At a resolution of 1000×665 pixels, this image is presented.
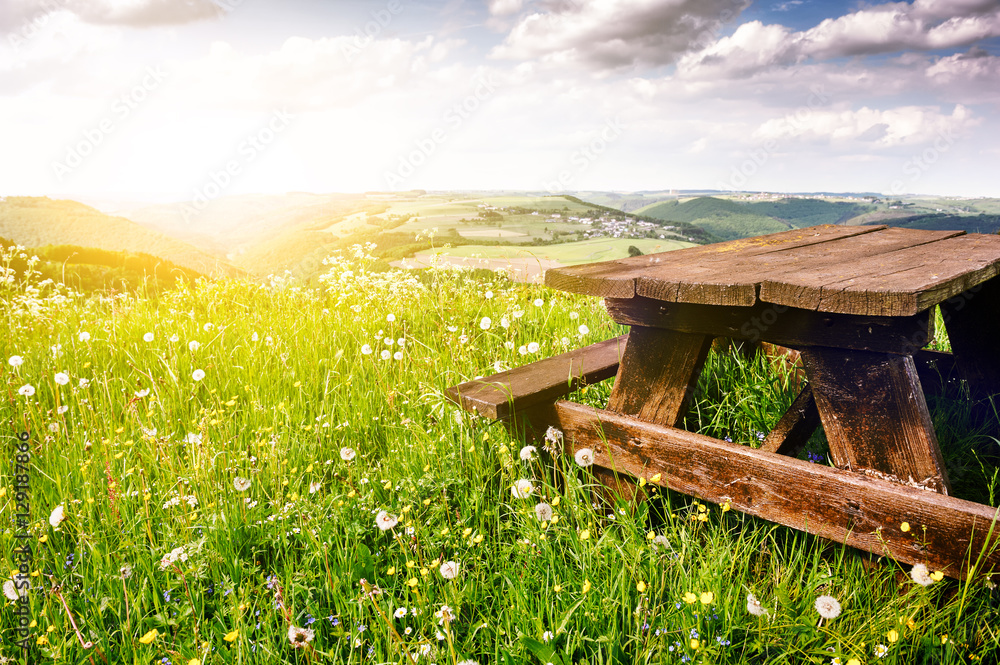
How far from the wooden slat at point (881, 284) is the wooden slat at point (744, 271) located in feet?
0.09

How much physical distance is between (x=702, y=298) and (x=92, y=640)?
1937 mm

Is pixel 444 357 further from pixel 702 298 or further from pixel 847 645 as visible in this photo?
pixel 847 645

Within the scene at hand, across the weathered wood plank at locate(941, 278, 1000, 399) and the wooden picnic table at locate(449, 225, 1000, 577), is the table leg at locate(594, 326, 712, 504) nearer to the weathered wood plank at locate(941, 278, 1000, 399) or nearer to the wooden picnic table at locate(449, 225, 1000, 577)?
the wooden picnic table at locate(449, 225, 1000, 577)

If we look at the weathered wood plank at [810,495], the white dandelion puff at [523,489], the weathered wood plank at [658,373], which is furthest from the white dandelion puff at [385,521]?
the weathered wood plank at [658,373]

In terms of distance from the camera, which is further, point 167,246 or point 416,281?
point 167,246

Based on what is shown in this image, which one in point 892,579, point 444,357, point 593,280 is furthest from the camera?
point 444,357

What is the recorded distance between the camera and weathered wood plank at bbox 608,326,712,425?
6.32 ft

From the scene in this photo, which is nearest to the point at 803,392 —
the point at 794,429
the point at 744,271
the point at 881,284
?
the point at 794,429

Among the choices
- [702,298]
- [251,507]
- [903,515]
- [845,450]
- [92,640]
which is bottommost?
[92,640]

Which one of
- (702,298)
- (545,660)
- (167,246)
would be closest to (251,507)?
(545,660)

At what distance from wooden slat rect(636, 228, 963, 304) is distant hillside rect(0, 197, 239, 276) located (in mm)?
7064

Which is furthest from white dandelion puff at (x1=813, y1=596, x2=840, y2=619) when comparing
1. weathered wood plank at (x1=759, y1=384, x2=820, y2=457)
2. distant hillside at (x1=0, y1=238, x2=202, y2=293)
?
distant hillside at (x1=0, y1=238, x2=202, y2=293)

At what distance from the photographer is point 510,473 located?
2.17 metres

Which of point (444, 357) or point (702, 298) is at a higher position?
point (702, 298)
